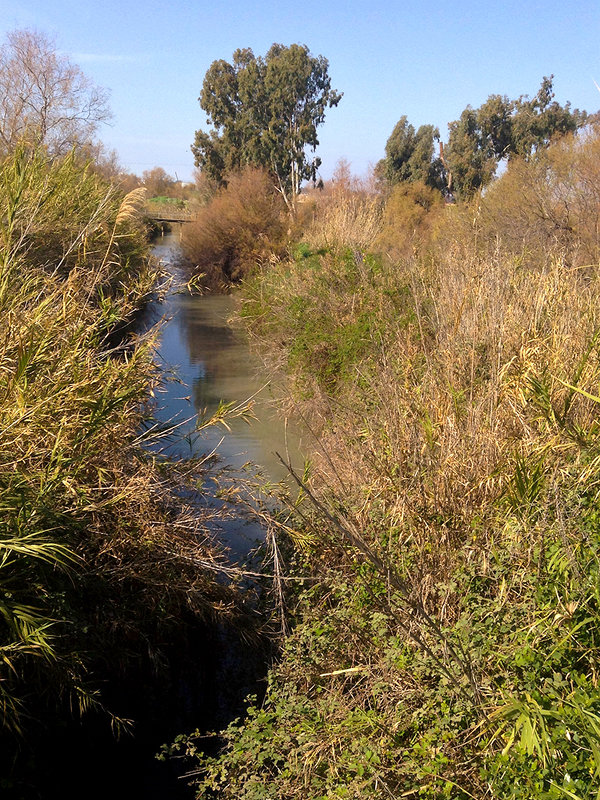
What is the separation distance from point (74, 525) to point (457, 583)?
220 cm

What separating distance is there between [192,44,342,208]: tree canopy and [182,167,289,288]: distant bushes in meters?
13.6

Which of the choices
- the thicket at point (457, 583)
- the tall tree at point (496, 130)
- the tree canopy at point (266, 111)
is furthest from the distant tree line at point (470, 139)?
the thicket at point (457, 583)

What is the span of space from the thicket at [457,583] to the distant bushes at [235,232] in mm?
17113

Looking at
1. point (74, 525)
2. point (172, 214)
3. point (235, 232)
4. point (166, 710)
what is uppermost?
point (172, 214)

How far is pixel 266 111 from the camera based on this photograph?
39.4 metres

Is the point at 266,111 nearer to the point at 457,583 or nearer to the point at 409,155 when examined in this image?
the point at 409,155

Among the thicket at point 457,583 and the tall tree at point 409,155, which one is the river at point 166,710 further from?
the tall tree at point 409,155

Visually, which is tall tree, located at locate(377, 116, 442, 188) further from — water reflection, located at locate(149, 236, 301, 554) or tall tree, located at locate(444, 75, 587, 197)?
water reflection, located at locate(149, 236, 301, 554)

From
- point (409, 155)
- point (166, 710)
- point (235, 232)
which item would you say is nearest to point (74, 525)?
point (166, 710)

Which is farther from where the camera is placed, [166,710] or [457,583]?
[166,710]

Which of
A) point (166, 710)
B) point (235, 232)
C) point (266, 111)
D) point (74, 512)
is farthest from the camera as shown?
point (266, 111)

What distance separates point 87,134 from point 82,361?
23.4m

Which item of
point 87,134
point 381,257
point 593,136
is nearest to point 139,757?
point 381,257

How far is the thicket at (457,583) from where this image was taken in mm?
3105
